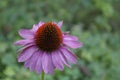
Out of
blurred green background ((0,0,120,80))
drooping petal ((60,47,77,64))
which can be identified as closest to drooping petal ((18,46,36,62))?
drooping petal ((60,47,77,64))

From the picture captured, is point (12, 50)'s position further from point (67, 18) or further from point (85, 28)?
point (85, 28)

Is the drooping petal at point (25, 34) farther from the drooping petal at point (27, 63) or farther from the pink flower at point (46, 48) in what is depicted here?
the drooping petal at point (27, 63)

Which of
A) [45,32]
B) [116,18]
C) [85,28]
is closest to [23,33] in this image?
[45,32]

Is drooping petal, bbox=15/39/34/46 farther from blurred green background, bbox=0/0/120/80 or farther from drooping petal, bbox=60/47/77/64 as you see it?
blurred green background, bbox=0/0/120/80

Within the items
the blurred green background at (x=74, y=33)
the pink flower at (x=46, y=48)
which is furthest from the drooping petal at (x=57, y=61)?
the blurred green background at (x=74, y=33)

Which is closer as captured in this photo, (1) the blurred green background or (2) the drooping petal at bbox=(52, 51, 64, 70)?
(2) the drooping petal at bbox=(52, 51, 64, 70)

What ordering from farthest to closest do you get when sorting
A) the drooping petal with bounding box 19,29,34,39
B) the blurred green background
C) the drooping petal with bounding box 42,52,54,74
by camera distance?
the blurred green background → the drooping petal with bounding box 19,29,34,39 → the drooping petal with bounding box 42,52,54,74
